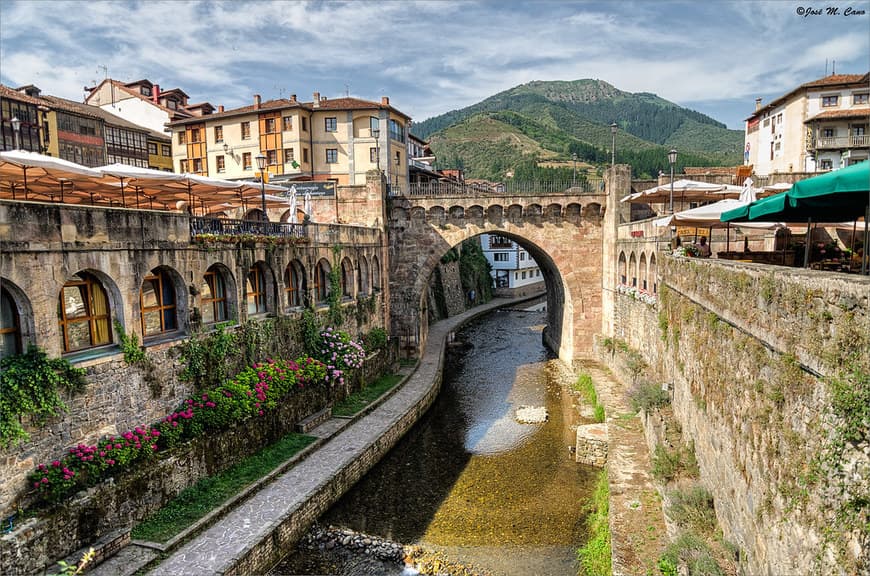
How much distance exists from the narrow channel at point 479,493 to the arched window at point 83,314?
256 inches

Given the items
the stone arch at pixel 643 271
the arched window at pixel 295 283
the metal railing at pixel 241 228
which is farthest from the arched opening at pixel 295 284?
the stone arch at pixel 643 271

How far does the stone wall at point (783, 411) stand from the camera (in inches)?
192

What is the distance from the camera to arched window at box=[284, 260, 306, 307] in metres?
19.6

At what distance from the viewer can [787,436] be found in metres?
6.36

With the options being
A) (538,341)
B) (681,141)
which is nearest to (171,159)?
(538,341)

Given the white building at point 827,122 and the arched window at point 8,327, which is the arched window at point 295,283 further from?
the white building at point 827,122

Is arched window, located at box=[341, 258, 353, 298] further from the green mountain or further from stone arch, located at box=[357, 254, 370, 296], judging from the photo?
the green mountain

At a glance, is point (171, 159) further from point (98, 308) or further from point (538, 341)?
point (98, 308)

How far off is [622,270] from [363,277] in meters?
12.4

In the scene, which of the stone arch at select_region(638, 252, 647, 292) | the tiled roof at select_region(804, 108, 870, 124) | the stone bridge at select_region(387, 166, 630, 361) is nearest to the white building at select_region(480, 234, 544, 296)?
the tiled roof at select_region(804, 108, 870, 124)

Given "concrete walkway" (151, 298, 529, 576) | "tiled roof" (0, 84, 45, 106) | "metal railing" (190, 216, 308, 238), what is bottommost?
"concrete walkway" (151, 298, 529, 576)

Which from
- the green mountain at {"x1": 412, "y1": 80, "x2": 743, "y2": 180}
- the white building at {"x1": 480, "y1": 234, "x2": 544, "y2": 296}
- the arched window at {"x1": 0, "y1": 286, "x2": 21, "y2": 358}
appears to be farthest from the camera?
the green mountain at {"x1": 412, "y1": 80, "x2": 743, "y2": 180}

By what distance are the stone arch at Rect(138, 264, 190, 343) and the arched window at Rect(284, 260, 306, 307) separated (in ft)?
18.2

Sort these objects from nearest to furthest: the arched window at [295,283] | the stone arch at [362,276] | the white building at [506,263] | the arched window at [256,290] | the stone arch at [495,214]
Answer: the arched window at [256,290] → the arched window at [295,283] → the stone arch at [362,276] → the stone arch at [495,214] → the white building at [506,263]
